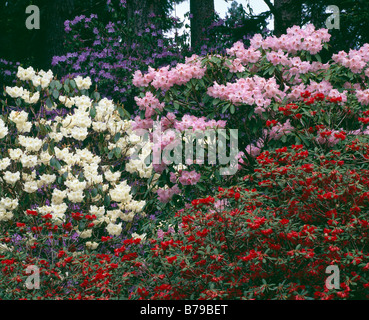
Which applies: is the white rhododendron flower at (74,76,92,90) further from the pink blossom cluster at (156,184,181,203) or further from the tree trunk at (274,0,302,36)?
the tree trunk at (274,0,302,36)

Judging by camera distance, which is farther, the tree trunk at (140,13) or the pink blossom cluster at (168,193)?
the tree trunk at (140,13)

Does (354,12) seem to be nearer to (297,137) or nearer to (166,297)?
(297,137)

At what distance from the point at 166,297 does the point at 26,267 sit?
1107mm

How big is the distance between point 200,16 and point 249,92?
674 centimetres

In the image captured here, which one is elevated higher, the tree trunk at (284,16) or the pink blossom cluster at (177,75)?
the tree trunk at (284,16)

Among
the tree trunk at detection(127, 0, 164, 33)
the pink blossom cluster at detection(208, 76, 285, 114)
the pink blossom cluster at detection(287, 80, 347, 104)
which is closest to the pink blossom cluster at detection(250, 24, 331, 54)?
the pink blossom cluster at detection(287, 80, 347, 104)

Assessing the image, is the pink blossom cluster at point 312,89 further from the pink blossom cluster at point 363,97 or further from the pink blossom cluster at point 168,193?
the pink blossom cluster at point 168,193

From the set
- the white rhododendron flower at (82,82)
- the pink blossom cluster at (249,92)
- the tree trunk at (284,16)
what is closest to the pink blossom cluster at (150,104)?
the pink blossom cluster at (249,92)

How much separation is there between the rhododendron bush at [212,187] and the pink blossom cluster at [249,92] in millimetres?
12

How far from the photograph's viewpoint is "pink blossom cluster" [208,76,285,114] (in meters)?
4.39

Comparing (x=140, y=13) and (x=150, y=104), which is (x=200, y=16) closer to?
(x=140, y=13)

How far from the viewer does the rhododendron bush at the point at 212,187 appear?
3.15 m

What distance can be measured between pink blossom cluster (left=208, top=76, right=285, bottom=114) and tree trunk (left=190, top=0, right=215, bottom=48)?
6.15 metres
